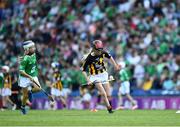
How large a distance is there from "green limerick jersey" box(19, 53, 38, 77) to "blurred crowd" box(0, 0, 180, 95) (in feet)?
31.0

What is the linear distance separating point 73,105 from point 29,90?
9254mm

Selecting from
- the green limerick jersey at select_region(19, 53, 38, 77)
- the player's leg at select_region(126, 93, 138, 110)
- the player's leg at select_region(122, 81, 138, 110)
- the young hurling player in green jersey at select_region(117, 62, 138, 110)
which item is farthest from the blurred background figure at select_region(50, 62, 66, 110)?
the green limerick jersey at select_region(19, 53, 38, 77)

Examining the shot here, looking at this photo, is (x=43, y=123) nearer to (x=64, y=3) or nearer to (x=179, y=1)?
(x=179, y=1)

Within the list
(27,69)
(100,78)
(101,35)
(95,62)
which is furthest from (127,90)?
(27,69)

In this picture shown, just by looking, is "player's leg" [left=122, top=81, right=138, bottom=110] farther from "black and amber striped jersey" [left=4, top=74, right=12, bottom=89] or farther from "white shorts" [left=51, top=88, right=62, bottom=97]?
"black and amber striped jersey" [left=4, top=74, right=12, bottom=89]

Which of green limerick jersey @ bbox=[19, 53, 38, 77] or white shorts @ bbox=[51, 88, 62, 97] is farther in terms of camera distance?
white shorts @ bbox=[51, 88, 62, 97]

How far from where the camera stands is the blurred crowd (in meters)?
38.1

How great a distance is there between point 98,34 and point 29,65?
1308cm

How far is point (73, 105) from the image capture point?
38.6m

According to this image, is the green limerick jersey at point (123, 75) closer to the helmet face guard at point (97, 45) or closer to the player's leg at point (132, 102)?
the player's leg at point (132, 102)

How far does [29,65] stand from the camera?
2880 centimetres

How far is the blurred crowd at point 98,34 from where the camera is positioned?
3812cm

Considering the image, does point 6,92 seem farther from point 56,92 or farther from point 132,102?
point 132,102

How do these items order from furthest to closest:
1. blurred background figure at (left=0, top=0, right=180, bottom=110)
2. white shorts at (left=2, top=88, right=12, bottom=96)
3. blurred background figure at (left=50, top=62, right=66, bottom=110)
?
blurred background figure at (left=0, top=0, right=180, bottom=110) → white shorts at (left=2, top=88, right=12, bottom=96) → blurred background figure at (left=50, top=62, right=66, bottom=110)
